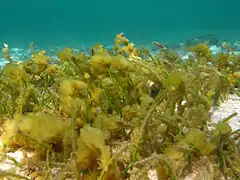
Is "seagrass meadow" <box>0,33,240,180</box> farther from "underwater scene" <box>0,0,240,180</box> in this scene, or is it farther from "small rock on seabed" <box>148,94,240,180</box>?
"small rock on seabed" <box>148,94,240,180</box>

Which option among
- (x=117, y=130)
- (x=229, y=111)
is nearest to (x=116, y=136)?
(x=117, y=130)

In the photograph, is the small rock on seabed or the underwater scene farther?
the small rock on seabed

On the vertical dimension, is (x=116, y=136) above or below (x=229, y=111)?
below

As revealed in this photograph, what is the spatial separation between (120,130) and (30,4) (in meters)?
139

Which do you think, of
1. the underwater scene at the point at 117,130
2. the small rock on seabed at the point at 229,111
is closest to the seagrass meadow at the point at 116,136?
the underwater scene at the point at 117,130

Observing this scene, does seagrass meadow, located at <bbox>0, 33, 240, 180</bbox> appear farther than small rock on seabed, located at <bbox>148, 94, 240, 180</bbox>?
No

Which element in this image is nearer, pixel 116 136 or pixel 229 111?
pixel 116 136

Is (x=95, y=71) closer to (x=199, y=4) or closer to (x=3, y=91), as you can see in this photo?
(x=3, y=91)

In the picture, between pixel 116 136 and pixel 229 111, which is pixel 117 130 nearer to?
pixel 116 136

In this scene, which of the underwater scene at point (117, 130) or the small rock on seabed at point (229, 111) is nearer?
the underwater scene at point (117, 130)

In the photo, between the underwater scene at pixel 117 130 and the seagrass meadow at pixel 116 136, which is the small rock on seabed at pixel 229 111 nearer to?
the underwater scene at pixel 117 130

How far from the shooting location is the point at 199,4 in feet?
422

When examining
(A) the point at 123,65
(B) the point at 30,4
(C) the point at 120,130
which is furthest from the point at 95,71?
(B) the point at 30,4

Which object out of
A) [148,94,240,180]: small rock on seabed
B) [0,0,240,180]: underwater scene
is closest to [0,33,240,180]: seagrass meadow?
[0,0,240,180]: underwater scene
